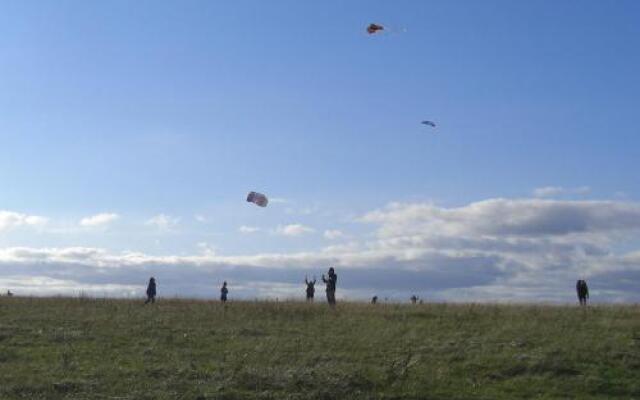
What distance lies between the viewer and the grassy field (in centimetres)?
2403

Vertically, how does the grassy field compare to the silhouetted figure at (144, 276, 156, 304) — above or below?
below

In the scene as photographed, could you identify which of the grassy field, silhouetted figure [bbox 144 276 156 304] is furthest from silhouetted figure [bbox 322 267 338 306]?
silhouetted figure [bbox 144 276 156 304]

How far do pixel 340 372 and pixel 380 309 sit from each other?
16.3 metres

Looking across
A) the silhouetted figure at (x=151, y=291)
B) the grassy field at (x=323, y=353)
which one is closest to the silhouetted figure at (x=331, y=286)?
the grassy field at (x=323, y=353)

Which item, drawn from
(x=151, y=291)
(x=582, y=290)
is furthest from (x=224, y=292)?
(x=582, y=290)

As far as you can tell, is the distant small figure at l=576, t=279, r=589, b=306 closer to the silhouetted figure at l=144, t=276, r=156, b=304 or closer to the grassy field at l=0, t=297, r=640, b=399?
the grassy field at l=0, t=297, r=640, b=399

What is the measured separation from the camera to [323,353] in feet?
94.3

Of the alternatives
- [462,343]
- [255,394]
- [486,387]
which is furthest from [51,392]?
[462,343]

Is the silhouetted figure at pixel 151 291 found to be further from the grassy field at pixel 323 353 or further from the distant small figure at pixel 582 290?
the distant small figure at pixel 582 290

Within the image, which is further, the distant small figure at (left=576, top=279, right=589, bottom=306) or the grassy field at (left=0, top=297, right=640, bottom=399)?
the distant small figure at (left=576, top=279, right=589, bottom=306)

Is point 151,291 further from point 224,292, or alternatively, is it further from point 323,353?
point 323,353

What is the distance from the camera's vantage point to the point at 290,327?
1417 inches

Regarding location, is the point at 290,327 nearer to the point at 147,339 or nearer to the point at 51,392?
the point at 147,339

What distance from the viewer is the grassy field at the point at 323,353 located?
2403 centimetres
